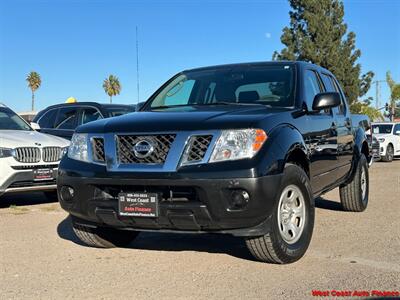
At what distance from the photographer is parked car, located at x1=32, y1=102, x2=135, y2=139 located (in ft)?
33.1

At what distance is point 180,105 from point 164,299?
8.01ft

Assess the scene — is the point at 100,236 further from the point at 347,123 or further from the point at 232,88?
the point at 347,123


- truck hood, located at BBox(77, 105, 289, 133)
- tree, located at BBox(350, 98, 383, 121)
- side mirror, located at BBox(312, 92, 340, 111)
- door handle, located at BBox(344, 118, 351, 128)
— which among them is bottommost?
tree, located at BBox(350, 98, 383, 121)

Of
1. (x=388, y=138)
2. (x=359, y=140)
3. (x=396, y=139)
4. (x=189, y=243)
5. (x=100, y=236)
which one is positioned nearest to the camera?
(x=100, y=236)

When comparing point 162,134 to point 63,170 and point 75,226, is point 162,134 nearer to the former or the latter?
point 63,170

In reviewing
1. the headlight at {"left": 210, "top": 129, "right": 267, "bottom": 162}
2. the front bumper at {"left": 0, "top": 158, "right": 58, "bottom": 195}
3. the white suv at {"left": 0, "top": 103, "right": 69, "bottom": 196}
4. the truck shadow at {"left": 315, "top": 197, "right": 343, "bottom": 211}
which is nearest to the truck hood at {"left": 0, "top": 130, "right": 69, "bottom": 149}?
the white suv at {"left": 0, "top": 103, "right": 69, "bottom": 196}

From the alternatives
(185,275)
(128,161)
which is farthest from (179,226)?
(128,161)

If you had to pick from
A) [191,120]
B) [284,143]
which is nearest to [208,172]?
[191,120]

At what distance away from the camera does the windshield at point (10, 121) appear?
8.66 metres

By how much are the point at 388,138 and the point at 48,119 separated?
1322cm

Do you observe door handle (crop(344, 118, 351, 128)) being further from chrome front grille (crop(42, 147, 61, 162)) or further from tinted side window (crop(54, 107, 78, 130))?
tinted side window (crop(54, 107, 78, 130))

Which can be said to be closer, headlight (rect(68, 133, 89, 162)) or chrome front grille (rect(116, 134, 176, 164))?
chrome front grille (rect(116, 134, 176, 164))

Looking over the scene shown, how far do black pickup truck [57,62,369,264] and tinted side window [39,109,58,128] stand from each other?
19.6 feet

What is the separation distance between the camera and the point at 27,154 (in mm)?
7637
